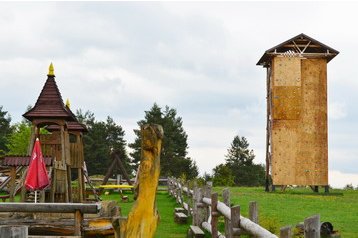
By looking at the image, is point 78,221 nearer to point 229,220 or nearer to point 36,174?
point 229,220

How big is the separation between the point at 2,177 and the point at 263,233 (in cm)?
3116

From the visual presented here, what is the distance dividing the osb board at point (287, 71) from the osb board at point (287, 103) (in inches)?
12.7

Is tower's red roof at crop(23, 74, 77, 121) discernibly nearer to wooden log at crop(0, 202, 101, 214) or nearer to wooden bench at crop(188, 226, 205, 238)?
wooden bench at crop(188, 226, 205, 238)

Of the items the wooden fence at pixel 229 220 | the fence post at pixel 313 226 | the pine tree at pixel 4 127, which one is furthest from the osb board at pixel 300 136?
the pine tree at pixel 4 127

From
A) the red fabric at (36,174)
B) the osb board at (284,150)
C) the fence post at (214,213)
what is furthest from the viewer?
the osb board at (284,150)

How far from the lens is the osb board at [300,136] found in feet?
110

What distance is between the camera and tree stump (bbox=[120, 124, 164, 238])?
23.0 feet

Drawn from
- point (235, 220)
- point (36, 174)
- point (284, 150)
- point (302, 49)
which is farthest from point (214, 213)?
point (302, 49)

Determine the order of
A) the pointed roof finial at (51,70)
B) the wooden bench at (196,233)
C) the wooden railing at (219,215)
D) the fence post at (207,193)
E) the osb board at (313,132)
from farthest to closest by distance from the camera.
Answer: the osb board at (313,132) < the pointed roof finial at (51,70) < the fence post at (207,193) < the wooden bench at (196,233) < the wooden railing at (219,215)

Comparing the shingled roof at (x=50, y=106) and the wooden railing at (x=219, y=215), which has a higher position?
the shingled roof at (x=50, y=106)

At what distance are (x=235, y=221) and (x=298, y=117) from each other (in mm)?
25044

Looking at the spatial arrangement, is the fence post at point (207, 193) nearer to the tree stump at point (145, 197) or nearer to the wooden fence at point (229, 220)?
the wooden fence at point (229, 220)

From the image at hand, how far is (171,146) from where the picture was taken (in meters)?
66.6

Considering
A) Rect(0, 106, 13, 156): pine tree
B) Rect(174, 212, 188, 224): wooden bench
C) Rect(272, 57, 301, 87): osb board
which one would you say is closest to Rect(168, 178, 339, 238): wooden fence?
Rect(174, 212, 188, 224): wooden bench
